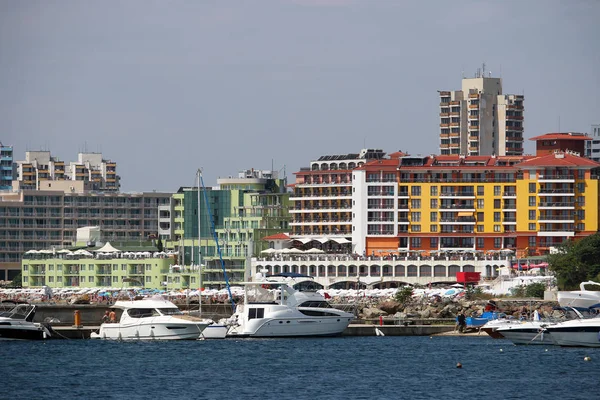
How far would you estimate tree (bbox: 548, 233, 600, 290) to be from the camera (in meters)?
120

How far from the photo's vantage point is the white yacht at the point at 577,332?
77.4 metres

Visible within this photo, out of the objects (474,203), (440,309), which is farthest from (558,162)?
(440,309)

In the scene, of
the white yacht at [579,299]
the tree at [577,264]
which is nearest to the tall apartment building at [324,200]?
the tree at [577,264]

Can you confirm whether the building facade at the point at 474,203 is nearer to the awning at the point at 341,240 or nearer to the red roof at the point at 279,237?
the awning at the point at 341,240

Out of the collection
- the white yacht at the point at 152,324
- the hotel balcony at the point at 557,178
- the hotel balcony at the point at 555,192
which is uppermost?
the hotel balcony at the point at 557,178

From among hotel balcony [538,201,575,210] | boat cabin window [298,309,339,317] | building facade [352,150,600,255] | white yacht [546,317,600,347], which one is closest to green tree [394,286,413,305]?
boat cabin window [298,309,339,317]

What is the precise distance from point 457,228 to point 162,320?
7161cm

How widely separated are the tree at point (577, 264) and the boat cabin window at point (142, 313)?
46.1 metres

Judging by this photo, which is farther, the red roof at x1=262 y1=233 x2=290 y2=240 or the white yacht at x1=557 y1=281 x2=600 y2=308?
the red roof at x1=262 y1=233 x2=290 y2=240

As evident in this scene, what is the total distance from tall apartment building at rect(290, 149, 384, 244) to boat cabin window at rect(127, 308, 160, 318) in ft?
243

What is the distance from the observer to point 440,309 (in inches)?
4070

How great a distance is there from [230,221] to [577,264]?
6012 cm

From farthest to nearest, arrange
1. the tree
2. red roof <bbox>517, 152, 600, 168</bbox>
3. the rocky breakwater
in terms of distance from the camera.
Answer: red roof <bbox>517, 152, 600, 168</bbox>
the tree
the rocky breakwater

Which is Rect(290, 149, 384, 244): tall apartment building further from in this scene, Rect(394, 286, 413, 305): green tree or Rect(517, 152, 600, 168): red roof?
Rect(394, 286, 413, 305): green tree
